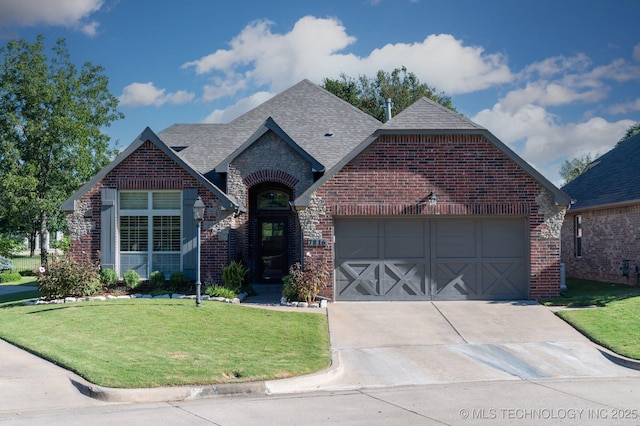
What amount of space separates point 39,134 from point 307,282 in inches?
766

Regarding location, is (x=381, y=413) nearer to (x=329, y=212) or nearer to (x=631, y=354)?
(x=631, y=354)

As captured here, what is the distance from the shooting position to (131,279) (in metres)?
17.4

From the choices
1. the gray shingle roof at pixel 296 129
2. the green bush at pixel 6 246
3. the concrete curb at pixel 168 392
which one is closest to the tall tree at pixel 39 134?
the green bush at pixel 6 246

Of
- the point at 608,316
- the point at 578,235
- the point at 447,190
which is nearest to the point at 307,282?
the point at 447,190

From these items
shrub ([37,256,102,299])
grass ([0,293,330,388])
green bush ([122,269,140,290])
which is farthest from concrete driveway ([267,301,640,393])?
shrub ([37,256,102,299])

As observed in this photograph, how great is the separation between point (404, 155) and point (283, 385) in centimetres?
→ 868

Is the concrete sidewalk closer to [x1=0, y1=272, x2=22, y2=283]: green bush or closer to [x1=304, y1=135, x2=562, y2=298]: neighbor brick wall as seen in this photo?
[x1=304, y1=135, x2=562, y2=298]: neighbor brick wall

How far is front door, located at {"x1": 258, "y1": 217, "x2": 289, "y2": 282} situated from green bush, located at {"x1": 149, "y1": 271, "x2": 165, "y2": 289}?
4.39 metres

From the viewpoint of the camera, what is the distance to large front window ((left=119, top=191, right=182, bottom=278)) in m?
17.9

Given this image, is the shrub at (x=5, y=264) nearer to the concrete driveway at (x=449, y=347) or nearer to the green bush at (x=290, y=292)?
the green bush at (x=290, y=292)

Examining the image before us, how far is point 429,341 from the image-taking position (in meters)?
12.2

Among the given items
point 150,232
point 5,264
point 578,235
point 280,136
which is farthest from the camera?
point 5,264

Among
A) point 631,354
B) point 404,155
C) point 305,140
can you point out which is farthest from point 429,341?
point 305,140

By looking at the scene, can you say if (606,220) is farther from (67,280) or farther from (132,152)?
(67,280)
